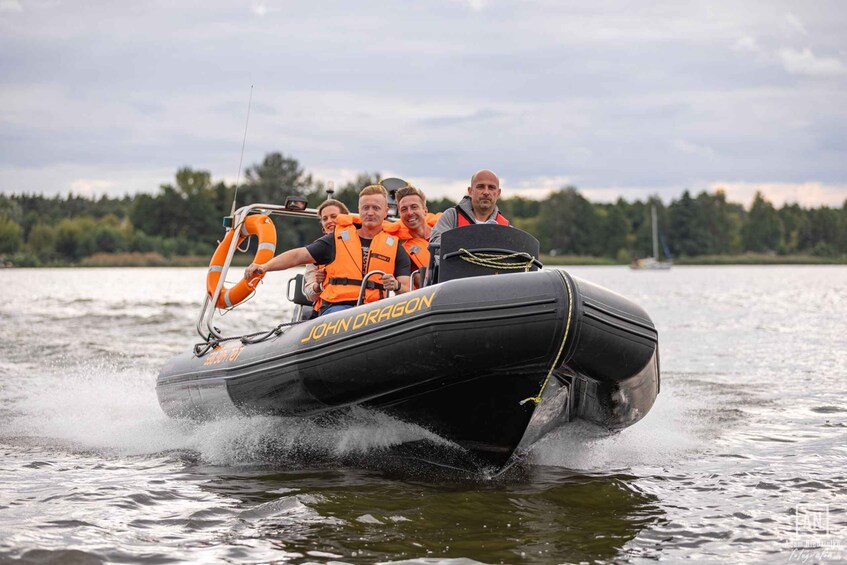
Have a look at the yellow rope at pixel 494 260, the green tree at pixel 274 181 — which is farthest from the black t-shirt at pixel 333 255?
the green tree at pixel 274 181

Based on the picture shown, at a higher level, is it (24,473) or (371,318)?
(371,318)

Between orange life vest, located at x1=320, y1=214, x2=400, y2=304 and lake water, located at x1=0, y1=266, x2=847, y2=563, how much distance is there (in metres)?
0.89

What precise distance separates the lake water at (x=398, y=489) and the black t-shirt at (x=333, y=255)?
1.08 meters

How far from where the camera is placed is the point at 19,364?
11242mm

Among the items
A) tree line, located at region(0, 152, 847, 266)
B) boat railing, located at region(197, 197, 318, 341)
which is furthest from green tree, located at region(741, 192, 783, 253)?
boat railing, located at region(197, 197, 318, 341)

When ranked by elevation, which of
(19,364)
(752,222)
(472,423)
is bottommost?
(19,364)

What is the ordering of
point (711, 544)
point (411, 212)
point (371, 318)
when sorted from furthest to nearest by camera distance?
point (411, 212) → point (371, 318) → point (711, 544)

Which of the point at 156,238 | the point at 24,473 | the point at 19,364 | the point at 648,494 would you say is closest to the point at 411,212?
the point at 648,494

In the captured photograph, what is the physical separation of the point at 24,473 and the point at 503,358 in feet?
9.23

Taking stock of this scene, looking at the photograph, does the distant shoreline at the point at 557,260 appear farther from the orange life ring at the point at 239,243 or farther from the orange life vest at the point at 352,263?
the orange life vest at the point at 352,263

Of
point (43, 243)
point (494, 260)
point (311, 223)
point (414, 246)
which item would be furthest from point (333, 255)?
point (43, 243)

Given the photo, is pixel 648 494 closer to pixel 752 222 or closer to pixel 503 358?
pixel 503 358

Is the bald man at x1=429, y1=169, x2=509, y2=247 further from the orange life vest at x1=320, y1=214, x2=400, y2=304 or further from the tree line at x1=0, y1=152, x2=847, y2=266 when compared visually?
the tree line at x1=0, y1=152, x2=847, y2=266

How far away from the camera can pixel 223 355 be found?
6258 millimetres
